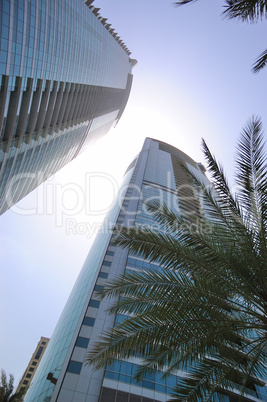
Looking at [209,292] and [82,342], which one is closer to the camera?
[209,292]

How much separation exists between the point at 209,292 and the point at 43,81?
4073 cm

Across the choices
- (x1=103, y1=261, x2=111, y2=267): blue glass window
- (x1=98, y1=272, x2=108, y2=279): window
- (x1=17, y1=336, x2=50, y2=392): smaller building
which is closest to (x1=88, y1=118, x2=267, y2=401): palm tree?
(x1=98, y1=272, x2=108, y2=279): window

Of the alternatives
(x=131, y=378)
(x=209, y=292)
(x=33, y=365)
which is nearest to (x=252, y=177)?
(x=209, y=292)

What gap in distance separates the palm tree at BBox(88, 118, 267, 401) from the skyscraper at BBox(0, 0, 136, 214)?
96.5 ft

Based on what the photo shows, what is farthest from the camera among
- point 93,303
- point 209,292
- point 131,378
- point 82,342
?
point 93,303

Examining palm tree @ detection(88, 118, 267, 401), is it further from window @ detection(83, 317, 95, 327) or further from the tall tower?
window @ detection(83, 317, 95, 327)

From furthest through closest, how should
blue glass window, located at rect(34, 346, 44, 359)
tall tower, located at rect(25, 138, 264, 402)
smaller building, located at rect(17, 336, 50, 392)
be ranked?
blue glass window, located at rect(34, 346, 44, 359) → smaller building, located at rect(17, 336, 50, 392) → tall tower, located at rect(25, 138, 264, 402)

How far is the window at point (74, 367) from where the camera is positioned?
1792cm

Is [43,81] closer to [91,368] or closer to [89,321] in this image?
[89,321]

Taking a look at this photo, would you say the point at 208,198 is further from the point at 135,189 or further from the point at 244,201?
the point at 135,189

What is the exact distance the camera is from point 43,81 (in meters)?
38.8

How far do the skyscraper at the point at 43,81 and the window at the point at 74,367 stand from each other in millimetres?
28082

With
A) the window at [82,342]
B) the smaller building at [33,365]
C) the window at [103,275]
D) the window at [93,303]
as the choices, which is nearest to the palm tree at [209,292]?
the window at [82,342]

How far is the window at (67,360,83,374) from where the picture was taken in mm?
17922
